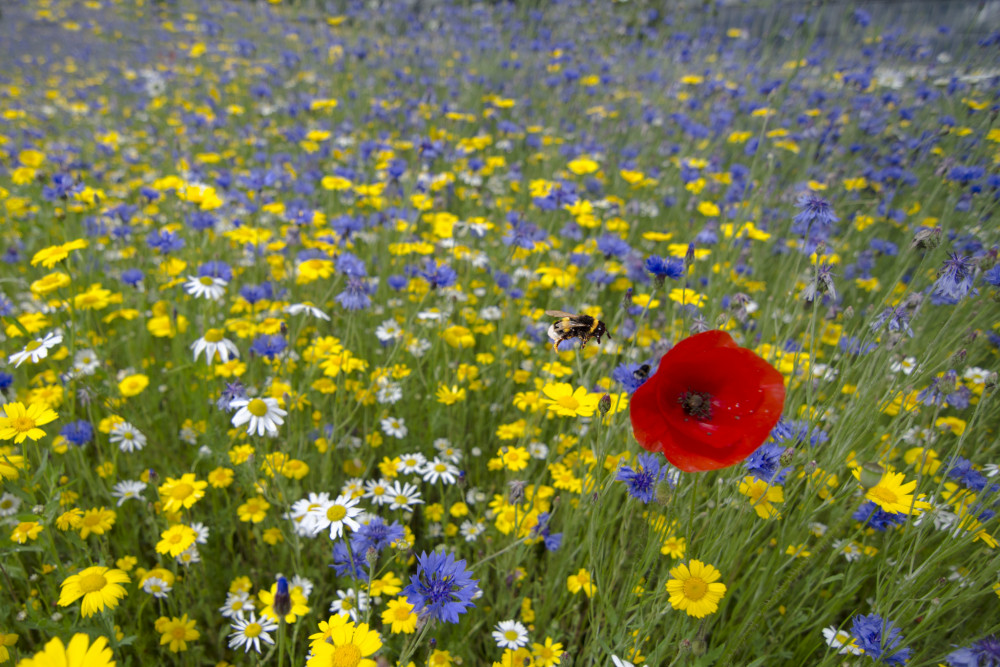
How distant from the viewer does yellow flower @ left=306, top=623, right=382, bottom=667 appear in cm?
103

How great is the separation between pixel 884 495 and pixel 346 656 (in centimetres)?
145

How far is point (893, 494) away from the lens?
1.44 m

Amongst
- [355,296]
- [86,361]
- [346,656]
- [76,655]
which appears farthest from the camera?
[86,361]

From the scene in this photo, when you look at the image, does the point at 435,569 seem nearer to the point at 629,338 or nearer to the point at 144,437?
the point at 144,437

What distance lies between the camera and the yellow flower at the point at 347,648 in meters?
1.03

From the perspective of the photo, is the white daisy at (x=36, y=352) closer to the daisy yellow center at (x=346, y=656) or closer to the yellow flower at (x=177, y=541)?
the yellow flower at (x=177, y=541)

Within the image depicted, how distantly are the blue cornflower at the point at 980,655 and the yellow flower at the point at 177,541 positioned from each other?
6.65 feet

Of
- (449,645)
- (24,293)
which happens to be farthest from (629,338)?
(24,293)

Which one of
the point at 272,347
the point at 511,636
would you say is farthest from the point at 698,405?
the point at 272,347

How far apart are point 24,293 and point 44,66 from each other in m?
8.82


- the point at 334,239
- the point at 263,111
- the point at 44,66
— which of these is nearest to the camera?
the point at 334,239

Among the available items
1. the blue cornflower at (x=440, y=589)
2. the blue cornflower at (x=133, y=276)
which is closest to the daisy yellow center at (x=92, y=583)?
the blue cornflower at (x=440, y=589)

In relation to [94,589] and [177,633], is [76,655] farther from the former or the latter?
[177,633]

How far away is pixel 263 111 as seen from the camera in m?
5.65
